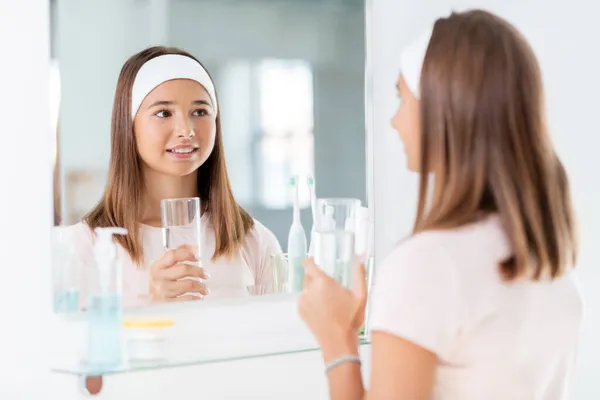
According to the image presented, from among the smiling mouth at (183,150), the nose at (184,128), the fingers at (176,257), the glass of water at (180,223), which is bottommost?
the fingers at (176,257)

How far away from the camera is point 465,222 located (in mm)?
1082

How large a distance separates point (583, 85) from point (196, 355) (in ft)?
3.87

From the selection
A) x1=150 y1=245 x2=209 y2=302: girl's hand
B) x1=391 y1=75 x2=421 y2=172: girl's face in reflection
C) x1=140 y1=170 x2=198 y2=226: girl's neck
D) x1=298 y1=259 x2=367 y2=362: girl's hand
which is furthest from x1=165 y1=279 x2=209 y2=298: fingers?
x1=391 y1=75 x2=421 y2=172: girl's face in reflection

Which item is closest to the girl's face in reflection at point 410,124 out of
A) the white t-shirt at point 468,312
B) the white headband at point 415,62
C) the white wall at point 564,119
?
the white headband at point 415,62

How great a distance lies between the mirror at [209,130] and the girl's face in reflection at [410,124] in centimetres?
52

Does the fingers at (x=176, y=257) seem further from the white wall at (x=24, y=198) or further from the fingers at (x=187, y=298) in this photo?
the white wall at (x=24, y=198)

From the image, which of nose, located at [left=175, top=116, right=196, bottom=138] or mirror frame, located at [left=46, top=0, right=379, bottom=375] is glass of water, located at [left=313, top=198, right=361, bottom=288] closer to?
mirror frame, located at [left=46, top=0, right=379, bottom=375]

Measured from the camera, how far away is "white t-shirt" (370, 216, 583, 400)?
1.05 meters

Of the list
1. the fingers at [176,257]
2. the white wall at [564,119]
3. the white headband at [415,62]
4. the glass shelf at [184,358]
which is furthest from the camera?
the white wall at [564,119]

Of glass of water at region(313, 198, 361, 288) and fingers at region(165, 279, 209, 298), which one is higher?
glass of water at region(313, 198, 361, 288)

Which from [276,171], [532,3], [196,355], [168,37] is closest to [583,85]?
[532,3]

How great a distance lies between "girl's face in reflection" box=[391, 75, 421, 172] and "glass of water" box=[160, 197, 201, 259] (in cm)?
52

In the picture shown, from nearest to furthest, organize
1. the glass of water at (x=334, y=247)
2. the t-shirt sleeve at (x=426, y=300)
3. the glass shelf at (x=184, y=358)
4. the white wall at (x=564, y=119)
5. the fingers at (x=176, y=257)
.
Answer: the t-shirt sleeve at (x=426, y=300), the glass shelf at (x=184, y=358), the glass of water at (x=334, y=247), the fingers at (x=176, y=257), the white wall at (x=564, y=119)

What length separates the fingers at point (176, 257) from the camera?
158cm
